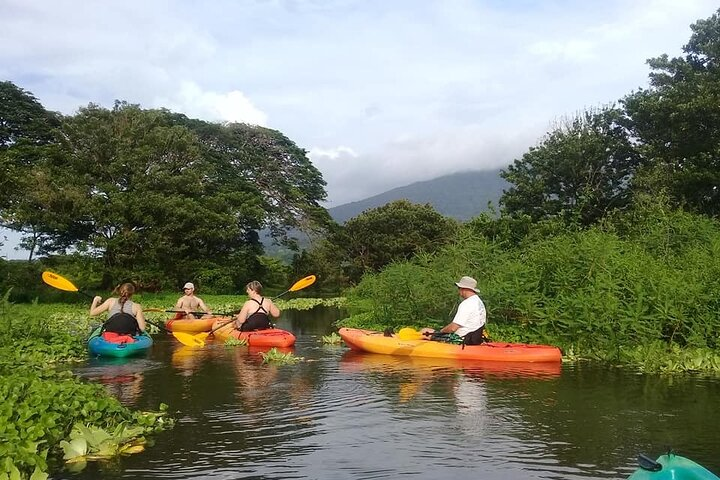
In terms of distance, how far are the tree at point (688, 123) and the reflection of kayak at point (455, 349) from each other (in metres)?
9.29

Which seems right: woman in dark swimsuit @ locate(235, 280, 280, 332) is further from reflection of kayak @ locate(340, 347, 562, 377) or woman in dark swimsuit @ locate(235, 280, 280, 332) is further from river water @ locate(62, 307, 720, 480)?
reflection of kayak @ locate(340, 347, 562, 377)

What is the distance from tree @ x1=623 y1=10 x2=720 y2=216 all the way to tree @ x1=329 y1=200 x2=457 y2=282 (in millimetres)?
17529

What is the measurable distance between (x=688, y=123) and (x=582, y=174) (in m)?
5.68

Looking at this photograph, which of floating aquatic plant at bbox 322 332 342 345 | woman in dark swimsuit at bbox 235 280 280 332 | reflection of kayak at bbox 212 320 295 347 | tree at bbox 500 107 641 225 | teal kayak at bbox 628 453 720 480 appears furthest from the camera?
tree at bbox 500 107 641 225

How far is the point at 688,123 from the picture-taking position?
64.4 feet

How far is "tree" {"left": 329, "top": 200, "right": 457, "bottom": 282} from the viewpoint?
3897cm

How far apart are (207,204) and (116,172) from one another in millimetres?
4613

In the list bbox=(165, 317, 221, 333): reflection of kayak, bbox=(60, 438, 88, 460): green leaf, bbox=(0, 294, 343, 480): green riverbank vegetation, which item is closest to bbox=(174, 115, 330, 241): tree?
bbox=(165, 317, 221, 333): reflection of kayak

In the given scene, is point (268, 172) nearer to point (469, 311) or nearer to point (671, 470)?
point (469, 311)

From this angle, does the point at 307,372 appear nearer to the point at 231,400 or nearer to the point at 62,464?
the point at 231,400

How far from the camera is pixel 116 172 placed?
28484 mm

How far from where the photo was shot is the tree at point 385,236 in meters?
39.0

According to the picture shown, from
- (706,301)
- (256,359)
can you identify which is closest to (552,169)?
(706,301)

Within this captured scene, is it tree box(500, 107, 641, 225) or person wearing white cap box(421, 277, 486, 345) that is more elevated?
tree box(500, 107, 641, 225)
